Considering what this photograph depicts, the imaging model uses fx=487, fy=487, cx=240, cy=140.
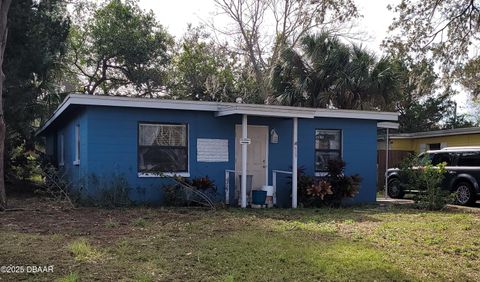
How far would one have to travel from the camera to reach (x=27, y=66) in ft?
51.0

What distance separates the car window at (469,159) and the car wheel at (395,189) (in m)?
2.63

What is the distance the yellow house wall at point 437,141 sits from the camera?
64.7ft

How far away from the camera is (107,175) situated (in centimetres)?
1129

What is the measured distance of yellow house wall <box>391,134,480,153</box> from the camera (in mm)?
19717

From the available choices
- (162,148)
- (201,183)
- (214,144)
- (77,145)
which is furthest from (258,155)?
(77,145)

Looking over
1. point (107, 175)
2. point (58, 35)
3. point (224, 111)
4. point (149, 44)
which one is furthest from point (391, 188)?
point (149, 44)

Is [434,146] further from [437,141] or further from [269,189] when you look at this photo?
[269,189]

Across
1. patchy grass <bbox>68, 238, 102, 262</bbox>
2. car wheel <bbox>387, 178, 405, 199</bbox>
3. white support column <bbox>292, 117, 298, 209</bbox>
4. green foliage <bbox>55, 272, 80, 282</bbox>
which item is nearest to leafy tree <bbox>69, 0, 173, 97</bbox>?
car wheel <bbox>387, 178, 405, 199</bbox>

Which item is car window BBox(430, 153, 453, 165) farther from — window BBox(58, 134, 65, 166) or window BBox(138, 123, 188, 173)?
window BBox(58, 134, 65, 166)

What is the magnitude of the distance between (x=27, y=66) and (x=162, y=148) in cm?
660

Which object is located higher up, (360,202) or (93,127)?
(93,127)

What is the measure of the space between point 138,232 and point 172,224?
1015 millimetres

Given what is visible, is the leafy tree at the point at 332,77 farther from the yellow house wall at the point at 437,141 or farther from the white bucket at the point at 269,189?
the white bucket at the point at 269,189

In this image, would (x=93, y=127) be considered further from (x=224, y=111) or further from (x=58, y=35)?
(x=58, y=35)
